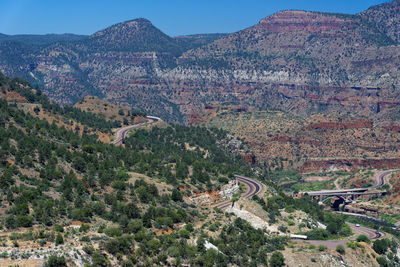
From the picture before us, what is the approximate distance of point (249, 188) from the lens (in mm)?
111812

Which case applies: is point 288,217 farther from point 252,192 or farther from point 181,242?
point 181,242

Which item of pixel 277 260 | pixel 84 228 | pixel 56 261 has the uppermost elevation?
pixel 56 261

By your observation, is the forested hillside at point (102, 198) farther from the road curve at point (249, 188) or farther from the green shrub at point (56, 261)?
the road curve at point (249, 188)

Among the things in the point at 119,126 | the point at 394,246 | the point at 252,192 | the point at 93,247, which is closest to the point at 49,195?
the point at 93,247

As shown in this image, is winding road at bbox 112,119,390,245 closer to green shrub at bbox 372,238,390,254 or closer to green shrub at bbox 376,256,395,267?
green shrub at bbox 372,238,390,254

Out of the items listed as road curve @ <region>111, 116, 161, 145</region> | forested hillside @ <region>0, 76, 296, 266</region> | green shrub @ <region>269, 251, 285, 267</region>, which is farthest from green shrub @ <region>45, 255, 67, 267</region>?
road curve @ <region>111, 116, 161, 145</region>

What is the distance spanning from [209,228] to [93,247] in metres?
24.3

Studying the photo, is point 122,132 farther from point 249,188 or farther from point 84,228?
point 84,228

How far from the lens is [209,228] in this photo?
246 feet

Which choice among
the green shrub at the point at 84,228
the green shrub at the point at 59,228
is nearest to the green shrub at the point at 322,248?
the green shrub at the point at 84,228

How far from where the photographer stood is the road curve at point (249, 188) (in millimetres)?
96938

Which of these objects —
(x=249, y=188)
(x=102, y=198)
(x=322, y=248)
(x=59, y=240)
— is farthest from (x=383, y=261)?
(x=59, y=240)

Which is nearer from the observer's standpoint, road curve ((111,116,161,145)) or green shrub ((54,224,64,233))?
green shrub ((54,224,64,233))

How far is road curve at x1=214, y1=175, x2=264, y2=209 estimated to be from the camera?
96.9 metres
